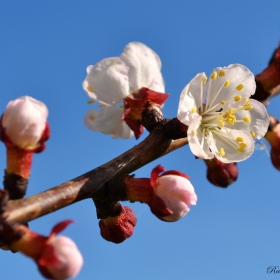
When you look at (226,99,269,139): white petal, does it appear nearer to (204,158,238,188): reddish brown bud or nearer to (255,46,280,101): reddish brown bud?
(255,46,280,101): reddish brown bud

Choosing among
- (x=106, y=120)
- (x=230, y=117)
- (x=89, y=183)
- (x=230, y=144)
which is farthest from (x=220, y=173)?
(x=89, y=183)

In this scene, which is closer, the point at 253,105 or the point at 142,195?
the point at 142,195

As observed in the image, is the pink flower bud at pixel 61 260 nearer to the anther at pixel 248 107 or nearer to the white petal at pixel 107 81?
the white petal at pixel 107 81

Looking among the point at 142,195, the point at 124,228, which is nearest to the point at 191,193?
the point at 142,195

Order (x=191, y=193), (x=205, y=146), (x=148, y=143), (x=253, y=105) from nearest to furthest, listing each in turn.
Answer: (x=191, y=193) < (x=148, y=143) < (x=205, y=146) < (x=253, y=105)

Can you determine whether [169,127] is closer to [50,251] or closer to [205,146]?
[205,146]

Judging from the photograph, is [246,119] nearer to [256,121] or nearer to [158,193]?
[256,121]

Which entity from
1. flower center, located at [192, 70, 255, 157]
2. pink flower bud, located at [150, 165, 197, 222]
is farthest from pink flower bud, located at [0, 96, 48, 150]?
flower center, located at [192, 70, 255, 157]
